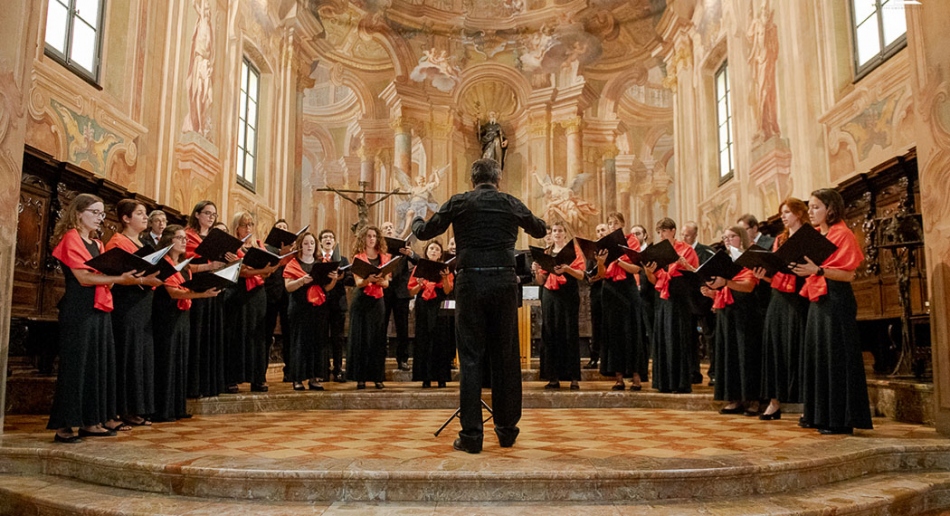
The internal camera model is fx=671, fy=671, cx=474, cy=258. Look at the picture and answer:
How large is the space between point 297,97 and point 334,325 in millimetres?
9682

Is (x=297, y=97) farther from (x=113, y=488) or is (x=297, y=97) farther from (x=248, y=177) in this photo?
(x=113, y=488)

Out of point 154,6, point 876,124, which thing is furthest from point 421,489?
point 154,6

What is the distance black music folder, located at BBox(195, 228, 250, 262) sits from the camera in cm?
514

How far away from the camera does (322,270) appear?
21.0ft

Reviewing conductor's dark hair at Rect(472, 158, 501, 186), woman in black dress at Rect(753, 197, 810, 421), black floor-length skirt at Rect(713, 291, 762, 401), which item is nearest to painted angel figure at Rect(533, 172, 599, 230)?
black floor-length skirt at Rect(713, 291, 762, 401)

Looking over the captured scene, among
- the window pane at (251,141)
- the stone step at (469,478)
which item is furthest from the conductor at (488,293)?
the window pane at (251,141)

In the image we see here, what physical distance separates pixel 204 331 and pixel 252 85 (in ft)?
29.6

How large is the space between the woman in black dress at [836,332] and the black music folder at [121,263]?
4.08m

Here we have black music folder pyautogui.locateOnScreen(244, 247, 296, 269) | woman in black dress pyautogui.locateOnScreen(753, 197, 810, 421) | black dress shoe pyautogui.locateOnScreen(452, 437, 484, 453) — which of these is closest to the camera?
→ black dress shoe pyautogui.locateOnScreen(452, 437, 484, 453)

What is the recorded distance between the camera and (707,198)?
13188 mm

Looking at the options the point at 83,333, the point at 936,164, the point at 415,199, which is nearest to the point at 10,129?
the point at 83,333

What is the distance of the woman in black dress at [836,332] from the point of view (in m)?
4.24

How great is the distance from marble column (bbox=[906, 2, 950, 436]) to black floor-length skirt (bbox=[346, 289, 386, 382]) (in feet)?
15.4

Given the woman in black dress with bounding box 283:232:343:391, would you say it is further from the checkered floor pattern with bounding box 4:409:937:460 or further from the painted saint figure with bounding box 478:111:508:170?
the painted saint figure with bounding box 478:111:508:170
